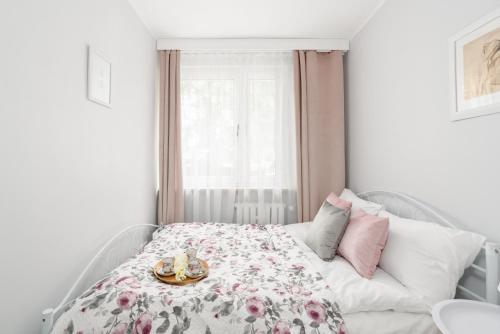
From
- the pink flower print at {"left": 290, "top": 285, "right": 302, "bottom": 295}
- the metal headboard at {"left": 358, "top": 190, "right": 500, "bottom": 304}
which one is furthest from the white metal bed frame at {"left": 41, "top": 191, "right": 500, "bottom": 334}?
the pink flower print at {"left": 290, "top": 285, "right": 302, "bottom": 295}

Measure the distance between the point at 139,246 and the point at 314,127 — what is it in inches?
84.1

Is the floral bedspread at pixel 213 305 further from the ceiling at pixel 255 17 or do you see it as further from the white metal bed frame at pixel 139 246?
the ceiling at pixel 255 17

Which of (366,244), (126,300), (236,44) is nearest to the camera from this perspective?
(126,300)

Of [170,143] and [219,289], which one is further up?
[170,143]

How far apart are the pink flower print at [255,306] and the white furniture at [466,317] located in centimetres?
70

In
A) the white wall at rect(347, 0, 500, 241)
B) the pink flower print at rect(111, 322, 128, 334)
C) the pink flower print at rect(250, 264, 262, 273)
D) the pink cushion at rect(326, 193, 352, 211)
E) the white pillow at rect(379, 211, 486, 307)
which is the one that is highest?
the white wall at rect(347, 0, 500, 241)

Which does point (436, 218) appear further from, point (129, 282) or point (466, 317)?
point (129, 282)

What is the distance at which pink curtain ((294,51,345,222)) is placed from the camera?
9.28 ft

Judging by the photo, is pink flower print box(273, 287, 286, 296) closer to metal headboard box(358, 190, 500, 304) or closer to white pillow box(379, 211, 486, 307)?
white pillow box(379, 211, 486, 307)

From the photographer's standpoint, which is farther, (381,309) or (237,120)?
(237,120)

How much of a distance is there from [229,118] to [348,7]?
1.52 metres

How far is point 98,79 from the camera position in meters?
1.71

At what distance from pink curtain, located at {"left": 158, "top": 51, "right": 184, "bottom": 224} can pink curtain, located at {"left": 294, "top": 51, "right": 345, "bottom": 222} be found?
129 centimetres

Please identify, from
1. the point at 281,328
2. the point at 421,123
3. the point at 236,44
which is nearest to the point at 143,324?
the point at 281,328
